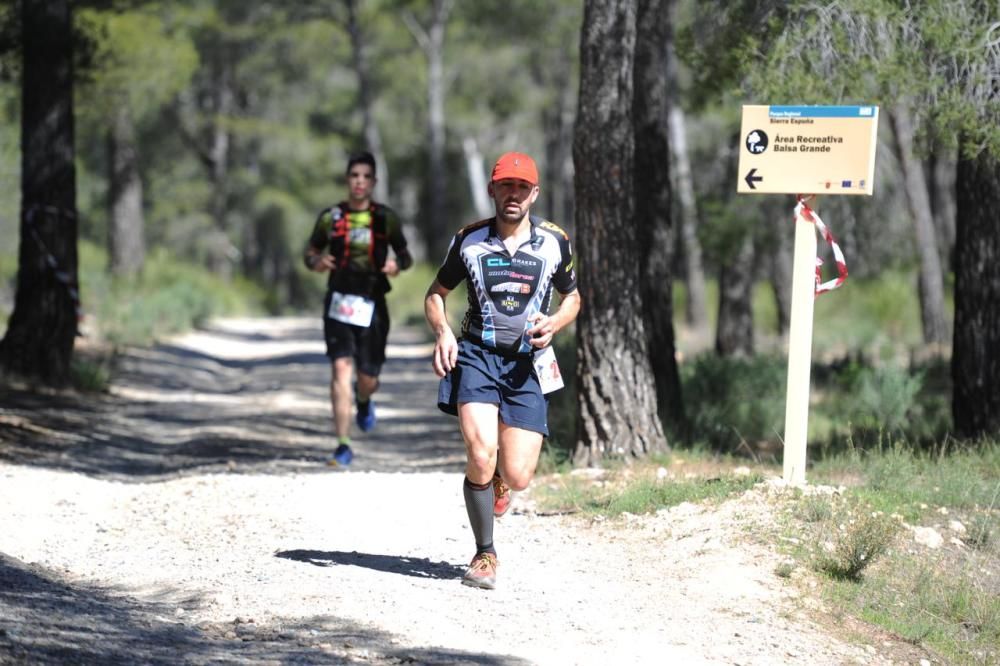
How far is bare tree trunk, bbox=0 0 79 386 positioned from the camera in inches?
559

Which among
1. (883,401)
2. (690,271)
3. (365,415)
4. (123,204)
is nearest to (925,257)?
(690,271)

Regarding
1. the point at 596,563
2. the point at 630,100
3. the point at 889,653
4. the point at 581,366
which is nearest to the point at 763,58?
the point at 630,100

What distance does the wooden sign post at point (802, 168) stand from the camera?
27.6 feet

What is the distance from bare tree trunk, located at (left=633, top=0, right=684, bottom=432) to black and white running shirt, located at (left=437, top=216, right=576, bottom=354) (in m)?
5.53

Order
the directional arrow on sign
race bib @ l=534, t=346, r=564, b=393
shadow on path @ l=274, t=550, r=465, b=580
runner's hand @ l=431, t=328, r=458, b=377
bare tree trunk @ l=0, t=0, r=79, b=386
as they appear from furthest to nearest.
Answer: bare tree trunk @ l=0, t=0, r=79, b=386 → the directional arrow on sign → shadow on path @ l=274, t=550, r=465, b=580 → race bib @ l=534, t=346, r=564, b=393 → runner's hand @ l=431, t=328, r=458, b=377

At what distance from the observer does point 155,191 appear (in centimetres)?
5100

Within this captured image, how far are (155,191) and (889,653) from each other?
46.8 meters

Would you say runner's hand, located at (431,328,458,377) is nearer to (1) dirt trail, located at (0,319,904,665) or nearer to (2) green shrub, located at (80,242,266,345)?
(1) dirt trail, located at (0,319,904,665)

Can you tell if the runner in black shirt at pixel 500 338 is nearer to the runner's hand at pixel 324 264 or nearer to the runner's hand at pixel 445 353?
the runner's hand at pixel 445 353

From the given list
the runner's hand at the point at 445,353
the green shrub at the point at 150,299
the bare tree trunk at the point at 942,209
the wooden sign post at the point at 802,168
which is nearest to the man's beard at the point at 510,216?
the runner's hand at the point at 445,353

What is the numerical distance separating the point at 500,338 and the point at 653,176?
6113mm

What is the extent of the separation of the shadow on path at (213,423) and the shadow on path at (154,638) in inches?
180

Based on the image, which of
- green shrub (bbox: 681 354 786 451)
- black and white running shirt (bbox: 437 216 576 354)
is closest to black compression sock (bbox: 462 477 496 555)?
black and white running shirt (bbox: 437 216 576 354)

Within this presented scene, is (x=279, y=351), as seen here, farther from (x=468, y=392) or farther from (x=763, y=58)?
(x=468, y=392)
